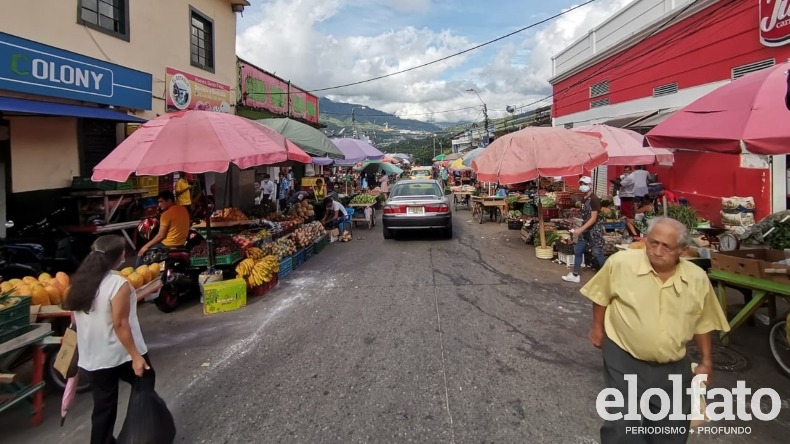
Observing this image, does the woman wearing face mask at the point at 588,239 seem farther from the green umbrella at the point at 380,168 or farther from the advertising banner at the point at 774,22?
the green umbrella at the point at 380,168

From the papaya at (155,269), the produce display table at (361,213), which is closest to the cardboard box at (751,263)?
the papaya at (155,269)

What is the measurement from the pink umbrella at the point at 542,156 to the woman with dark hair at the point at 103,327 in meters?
6.62

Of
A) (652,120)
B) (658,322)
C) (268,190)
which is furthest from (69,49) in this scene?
(652,120)

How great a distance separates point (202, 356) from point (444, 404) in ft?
9.00

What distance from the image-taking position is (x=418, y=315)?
561 centimetres

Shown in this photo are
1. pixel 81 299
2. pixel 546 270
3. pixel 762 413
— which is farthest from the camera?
pixel 546 270

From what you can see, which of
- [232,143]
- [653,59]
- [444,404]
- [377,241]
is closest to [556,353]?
[444,404]

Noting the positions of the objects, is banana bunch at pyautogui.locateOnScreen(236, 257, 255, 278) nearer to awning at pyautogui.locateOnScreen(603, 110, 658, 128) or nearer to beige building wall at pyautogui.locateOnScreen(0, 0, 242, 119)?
beige building wall at pyautogui.locateOnScreen(0, 0, 242, 119)

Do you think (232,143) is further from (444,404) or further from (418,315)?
(444,404)

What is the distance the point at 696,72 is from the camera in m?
11.6

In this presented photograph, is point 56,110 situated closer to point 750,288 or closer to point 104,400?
point 104,400

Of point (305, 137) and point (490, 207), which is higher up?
point (305, 137)

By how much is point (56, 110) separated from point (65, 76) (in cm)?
85

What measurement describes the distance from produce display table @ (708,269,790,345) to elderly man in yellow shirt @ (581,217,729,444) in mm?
2224
